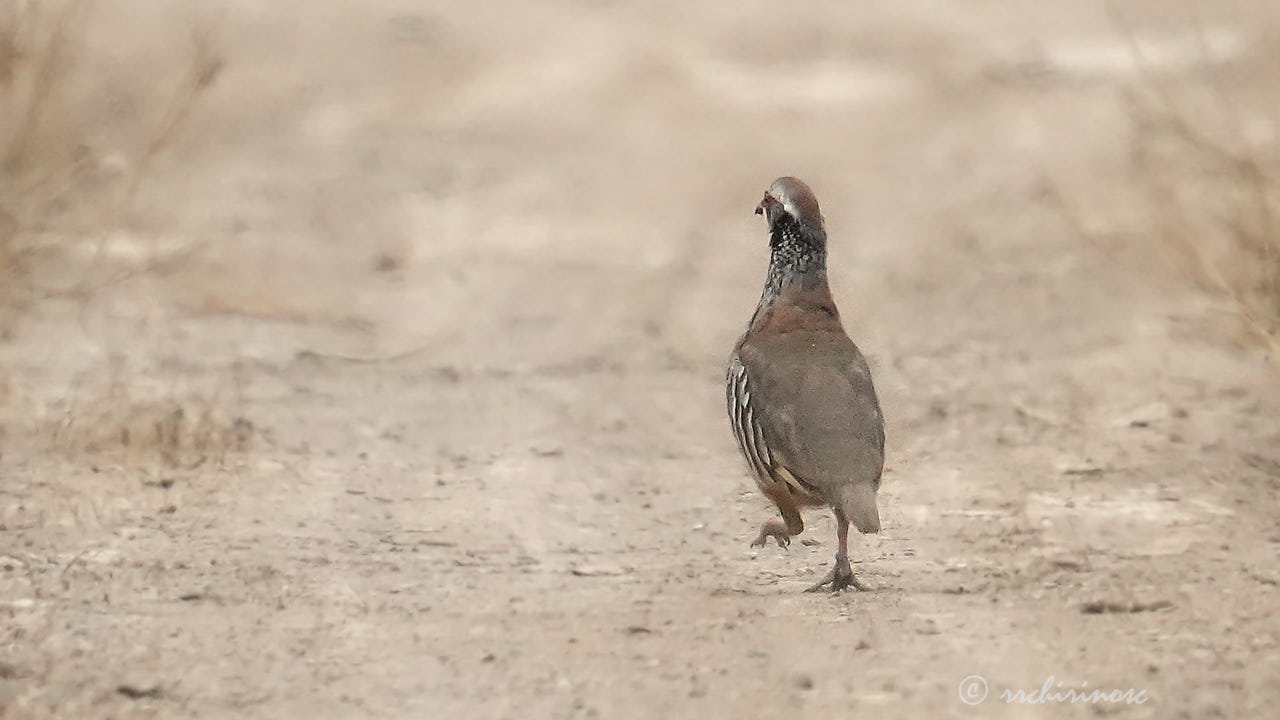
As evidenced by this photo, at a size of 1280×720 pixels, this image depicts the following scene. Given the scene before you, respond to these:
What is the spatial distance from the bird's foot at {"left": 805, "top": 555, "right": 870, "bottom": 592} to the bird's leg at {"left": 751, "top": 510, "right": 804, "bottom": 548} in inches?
16.8

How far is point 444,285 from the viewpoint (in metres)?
9.09

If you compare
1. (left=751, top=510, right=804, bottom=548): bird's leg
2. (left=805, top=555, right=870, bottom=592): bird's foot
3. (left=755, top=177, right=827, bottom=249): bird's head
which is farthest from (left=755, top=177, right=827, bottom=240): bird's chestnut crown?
(left=805, top=555, right=870, bottom=592): bird's foot

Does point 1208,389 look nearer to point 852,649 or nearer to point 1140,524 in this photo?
point 1140,524

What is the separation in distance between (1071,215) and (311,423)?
14.9 feet

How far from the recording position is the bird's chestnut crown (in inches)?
200

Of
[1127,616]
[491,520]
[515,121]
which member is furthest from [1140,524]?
[515,121]

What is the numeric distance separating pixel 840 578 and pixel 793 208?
116cm

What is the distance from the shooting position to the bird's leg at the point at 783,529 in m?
5.17

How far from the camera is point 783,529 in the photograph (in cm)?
527

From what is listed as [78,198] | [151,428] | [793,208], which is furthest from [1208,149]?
[78,198]

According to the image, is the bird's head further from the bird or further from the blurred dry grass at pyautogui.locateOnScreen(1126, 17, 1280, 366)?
the blurred dry grass at pyautogui.locateOnScreen(1126, 17, 1280, 366)

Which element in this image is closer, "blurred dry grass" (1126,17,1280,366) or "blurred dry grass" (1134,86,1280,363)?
"blurred dry grass" (1134,86,1280,363)

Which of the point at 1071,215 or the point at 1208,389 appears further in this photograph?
the point at 1071,215

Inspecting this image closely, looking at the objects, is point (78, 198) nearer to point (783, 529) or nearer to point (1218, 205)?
point (783, 529)
